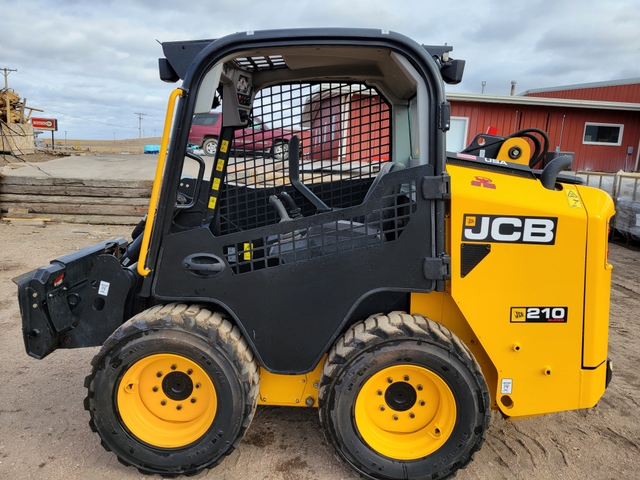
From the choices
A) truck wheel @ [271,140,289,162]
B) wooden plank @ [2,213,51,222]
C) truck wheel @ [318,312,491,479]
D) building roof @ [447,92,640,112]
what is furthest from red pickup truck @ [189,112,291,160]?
building roof @ [447,92,640,112]

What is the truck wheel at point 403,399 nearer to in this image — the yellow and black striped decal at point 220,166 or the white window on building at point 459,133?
the yellow and black striped decal at point 220,166

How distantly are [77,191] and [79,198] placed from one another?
0.52 feet

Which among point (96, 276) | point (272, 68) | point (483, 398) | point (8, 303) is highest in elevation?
point (272, 68)

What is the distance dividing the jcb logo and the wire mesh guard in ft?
1.42

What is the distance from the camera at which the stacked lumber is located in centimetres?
1038

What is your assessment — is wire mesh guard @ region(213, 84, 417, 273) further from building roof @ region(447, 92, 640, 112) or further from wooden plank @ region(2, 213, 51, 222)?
building roof @ region(447, 92, 640, 112)

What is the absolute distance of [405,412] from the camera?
2.67m

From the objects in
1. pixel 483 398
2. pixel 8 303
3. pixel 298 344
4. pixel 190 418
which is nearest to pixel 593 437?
pixel 483 398

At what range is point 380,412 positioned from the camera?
2.68 metres

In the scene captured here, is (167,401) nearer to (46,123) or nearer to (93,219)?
(93,219)

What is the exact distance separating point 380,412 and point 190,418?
3.63ft

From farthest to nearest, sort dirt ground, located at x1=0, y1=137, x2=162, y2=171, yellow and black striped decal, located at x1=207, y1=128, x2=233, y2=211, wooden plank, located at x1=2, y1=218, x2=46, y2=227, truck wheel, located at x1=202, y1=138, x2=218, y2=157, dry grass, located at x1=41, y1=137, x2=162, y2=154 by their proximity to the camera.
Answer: dry grass, located at x1=41, y1=137, x2=162, y2=154, dirt ground, located at x1=0, y1=137, x2=162, y2=171, wooden plank, located at x1=2, y1=218, x2=46, y2=227, truck wheel, located at x1=202, y1=138, x2=218, y2=157, yellow and black striped decal, located at x1=207, y1=128, x2=233, y2=211

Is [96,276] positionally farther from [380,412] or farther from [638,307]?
[638,307]

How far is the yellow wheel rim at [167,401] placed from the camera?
2.67 m
